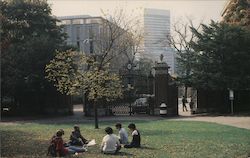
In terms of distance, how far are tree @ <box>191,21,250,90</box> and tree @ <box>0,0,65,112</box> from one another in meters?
12.0

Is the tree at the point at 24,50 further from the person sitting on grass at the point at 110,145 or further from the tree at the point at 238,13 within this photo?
the person sitting on grass at the point at 110,145

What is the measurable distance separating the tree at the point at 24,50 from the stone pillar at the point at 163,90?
8.55 meters

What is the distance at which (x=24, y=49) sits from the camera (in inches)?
1427

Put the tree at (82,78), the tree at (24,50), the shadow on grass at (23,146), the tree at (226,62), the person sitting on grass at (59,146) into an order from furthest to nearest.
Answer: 1. the tree at (226,62)
2. the tree at (24,50)
3. the tree at (82,78)
4. the shadow on grass at (23,146)
5. the person sitting on grass at (59,146)

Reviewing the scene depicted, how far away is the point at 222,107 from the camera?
123 feet

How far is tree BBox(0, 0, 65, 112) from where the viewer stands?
3509 centimetres

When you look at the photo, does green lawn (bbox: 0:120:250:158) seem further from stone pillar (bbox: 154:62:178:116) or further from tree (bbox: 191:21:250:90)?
tree (bbox: 191:21:250:90)

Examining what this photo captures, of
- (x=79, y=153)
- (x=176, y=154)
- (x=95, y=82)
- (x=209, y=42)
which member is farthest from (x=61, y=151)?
(x=209, y=42)

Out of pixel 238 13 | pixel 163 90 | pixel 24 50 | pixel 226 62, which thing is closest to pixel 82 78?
pixel 163 90

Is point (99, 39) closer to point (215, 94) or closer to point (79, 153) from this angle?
point (215, 94)

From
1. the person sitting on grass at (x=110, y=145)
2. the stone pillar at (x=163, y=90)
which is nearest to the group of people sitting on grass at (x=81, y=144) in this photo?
the person sitting on grass at (x=110, y=145)

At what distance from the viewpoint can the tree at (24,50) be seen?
35094 millimetres

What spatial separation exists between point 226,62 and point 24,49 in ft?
52.4

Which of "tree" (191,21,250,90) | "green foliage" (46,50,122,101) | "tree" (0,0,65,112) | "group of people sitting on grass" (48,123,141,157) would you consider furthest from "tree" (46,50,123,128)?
"tree" (191,21,250,90)
